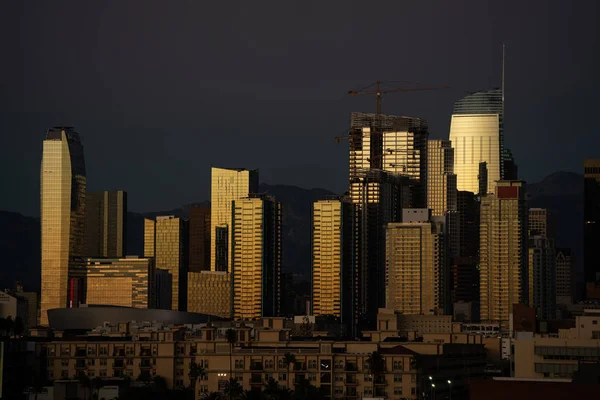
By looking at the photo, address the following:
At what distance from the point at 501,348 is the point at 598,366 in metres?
96.4

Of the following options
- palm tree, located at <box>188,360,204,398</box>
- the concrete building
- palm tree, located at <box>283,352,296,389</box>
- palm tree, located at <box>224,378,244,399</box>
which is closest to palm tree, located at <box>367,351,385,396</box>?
palm tree, located at <box>283,352,296,389</box>

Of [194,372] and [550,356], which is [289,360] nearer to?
[194,372]

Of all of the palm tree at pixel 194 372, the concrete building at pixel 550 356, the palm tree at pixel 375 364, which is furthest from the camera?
the palm tree at pixel 194 372

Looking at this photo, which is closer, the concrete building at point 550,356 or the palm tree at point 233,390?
the concrete building at point 550,356

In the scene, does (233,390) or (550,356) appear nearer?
(550,356)

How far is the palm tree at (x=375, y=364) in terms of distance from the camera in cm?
12011

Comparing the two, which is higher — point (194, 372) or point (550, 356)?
point (550, 356)

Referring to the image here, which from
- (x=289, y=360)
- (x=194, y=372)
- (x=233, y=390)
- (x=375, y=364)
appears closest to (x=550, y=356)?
(x=375, y=364)

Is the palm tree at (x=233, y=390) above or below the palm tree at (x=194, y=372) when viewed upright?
below

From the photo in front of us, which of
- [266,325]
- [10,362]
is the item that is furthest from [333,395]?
[266,325]

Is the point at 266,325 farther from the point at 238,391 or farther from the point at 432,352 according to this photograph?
the point at 238,391

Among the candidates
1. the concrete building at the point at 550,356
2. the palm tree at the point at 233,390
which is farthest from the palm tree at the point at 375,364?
the concrete building at the point at 550,356

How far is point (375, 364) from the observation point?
12006cm

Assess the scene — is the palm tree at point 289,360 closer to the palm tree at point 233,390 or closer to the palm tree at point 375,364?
the palm tree at point 233,390
